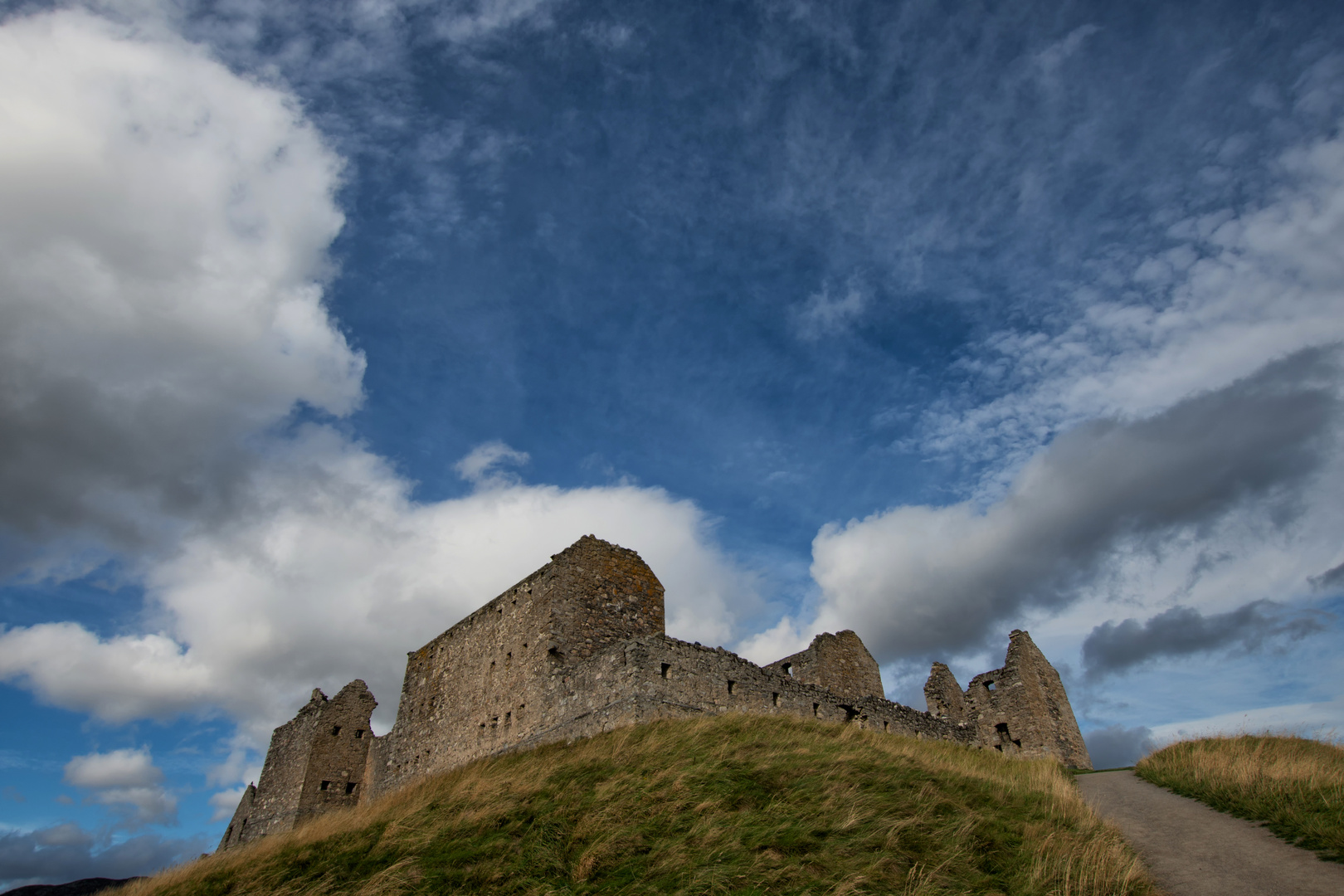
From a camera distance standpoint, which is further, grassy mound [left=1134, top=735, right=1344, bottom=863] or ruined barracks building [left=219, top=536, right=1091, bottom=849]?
ruined barracks building [left=219, top=536, right=1091, bottom=849]

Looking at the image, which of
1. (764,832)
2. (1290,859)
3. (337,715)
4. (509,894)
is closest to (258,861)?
(509,894)

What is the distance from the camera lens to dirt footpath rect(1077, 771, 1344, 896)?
8.70 m

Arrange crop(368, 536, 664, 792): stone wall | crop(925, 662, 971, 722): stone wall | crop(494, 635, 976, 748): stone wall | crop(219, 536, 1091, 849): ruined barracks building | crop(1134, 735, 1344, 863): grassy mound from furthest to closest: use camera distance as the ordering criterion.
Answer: crop(925, 662, 971, 722): stone wall, crop(368, 536, 664, 792): stone wall, crop(219, 536, 1091, 849): ruined barracks building, crop(494, 635, 976, 748): stone wall, crop(1134, 735, 1344, 863): grassy mound

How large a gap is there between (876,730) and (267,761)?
26.2m

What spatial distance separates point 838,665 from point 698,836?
21.5m

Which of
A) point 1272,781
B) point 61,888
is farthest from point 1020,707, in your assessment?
point 61,888

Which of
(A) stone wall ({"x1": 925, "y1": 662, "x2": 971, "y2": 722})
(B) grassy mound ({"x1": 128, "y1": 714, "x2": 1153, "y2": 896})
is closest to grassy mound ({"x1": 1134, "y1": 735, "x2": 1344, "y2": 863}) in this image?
(B) grassy mound ({"x1": 128, "y1": 714, "x2": 1153, "y2": 896})

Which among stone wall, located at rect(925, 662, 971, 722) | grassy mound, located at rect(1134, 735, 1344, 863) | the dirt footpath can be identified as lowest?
the dirt footpath

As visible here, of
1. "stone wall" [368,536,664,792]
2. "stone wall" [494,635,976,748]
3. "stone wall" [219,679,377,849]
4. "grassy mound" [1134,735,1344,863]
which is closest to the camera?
"grassy mound" [1134,735,1344,863]

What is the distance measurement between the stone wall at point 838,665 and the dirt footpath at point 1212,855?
1471 cm

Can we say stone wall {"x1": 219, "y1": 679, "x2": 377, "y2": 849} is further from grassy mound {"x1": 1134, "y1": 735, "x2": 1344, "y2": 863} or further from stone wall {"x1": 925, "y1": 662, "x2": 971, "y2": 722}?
grassy mound {"x1": 1134, "y1": 735, "x2": 1344, "y2": 863}

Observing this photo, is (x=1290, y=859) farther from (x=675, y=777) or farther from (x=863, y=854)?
(x=675, y=777)

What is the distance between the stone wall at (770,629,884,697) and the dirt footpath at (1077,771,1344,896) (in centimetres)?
1471

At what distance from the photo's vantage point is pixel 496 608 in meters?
23.7
